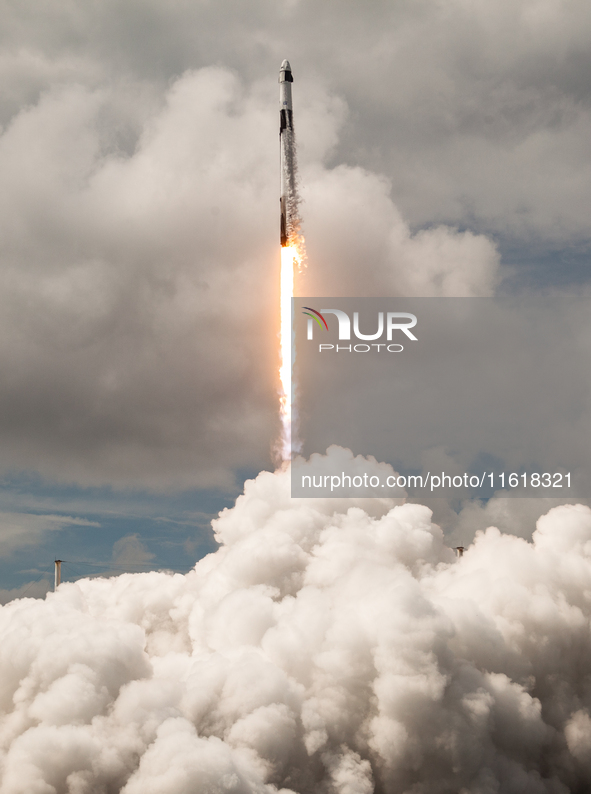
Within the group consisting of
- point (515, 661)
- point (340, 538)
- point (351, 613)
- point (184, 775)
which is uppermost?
point (340, 538)

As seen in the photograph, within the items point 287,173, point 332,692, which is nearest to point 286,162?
point 287,173

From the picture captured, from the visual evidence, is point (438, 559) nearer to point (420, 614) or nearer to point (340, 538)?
point (340, 538)

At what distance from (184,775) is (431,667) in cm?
2158

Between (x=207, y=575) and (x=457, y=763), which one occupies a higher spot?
(x=207, y=575)

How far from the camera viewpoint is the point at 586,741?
6956 centimetres

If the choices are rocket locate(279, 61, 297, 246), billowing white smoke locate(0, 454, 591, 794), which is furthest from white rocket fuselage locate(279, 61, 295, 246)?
billowing white smoke locate(0, 454, 591, 794)

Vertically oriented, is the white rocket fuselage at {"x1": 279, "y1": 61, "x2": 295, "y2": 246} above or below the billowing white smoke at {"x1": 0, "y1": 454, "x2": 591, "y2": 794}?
above

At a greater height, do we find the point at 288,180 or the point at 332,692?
the point at 288,180

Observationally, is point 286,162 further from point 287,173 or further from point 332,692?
point 332,692

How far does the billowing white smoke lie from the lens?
5809 cm

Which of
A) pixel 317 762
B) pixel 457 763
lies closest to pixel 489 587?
pixel 457 763

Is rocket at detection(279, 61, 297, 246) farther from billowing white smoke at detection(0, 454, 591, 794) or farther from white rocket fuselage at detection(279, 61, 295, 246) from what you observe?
billowing white smoke at detection(0, 454, 591, 794)

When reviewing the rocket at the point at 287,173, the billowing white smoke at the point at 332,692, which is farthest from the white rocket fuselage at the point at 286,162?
the billowing white smoke at the point at 332,692

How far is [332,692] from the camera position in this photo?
214 ft
